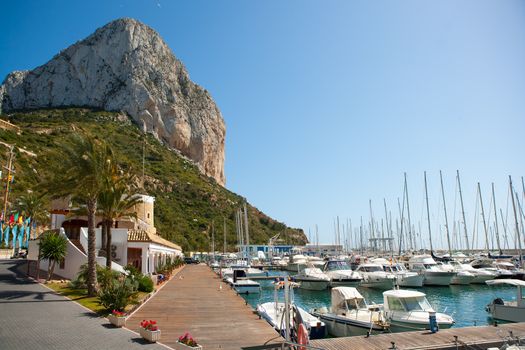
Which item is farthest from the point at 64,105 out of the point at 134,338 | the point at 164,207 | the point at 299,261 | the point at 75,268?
the point at 134,338

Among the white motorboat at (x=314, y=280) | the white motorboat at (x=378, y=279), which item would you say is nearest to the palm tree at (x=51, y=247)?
the white motorboat at (x=314, y=280)

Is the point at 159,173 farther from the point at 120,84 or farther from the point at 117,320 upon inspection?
the point at 117,320

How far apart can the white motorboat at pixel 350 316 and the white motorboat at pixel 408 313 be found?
29.6 inches

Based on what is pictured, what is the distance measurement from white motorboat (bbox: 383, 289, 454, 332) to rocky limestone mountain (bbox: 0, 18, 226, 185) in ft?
420

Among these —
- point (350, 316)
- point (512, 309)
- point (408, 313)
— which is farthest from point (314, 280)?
point (408, 313)

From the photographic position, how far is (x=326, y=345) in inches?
601

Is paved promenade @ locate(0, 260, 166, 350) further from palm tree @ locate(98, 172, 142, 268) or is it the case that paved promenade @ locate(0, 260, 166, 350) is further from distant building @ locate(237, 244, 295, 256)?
distant building @ locate(237, 244, 295, 256)

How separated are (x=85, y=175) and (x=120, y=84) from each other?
415ft

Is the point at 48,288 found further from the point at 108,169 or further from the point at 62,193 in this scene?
the point at 108,169

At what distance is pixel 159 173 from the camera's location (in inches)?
4488

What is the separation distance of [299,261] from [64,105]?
371 ft

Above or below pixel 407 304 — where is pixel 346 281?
below

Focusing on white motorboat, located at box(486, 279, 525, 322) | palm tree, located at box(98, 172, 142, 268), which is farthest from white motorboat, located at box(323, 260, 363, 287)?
palm tree, located at box(98, 172, 142, 268)

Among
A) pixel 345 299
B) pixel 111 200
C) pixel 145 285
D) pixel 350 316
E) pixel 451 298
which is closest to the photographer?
pixel 350 316
